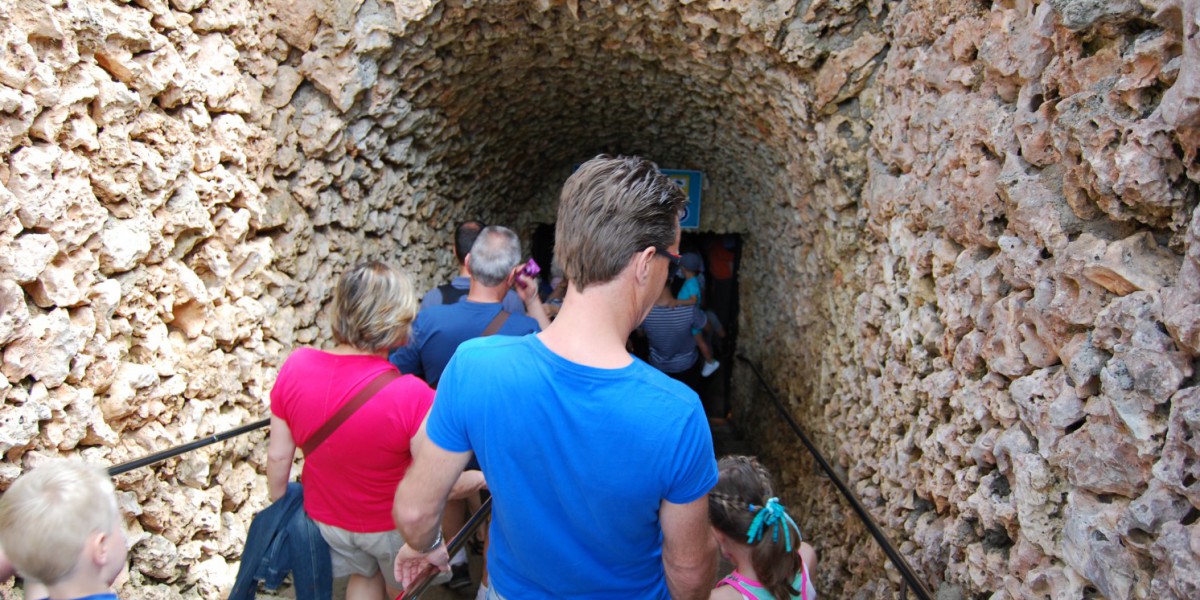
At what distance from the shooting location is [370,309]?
1.72 meters

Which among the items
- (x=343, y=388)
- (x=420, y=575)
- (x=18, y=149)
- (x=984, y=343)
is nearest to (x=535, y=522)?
(x=420, y=575)

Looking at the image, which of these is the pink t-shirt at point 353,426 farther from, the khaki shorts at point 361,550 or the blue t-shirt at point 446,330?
the blue t-shirt at point 446,330

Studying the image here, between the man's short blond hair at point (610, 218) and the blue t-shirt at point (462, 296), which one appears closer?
the man's short blond hair at point (610, 218)

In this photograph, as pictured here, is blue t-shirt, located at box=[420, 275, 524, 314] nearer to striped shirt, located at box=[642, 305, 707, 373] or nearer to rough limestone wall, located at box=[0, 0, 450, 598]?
rough limestone wall, located at box=[0, 0, 450, 598]

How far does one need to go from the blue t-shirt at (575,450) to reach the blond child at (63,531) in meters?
0.61

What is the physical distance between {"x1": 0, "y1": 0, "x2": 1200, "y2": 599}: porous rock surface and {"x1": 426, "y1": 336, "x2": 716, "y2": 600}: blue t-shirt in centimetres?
85

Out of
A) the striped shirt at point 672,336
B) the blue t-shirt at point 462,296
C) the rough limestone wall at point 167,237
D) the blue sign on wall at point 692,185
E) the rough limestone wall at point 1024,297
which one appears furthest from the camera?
the blue sign on wall at point 692,185

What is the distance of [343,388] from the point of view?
5.56 feet

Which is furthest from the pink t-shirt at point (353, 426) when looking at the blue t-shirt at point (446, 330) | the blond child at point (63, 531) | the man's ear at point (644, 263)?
the man's ear at point (644, 263)

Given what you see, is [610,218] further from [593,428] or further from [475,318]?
[475,318]

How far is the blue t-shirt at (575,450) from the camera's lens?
1.06m

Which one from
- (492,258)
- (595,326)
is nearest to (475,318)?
(492,258)

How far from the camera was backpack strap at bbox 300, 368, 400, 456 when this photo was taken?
168 centimetres

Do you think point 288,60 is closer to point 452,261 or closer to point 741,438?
point 452,261
